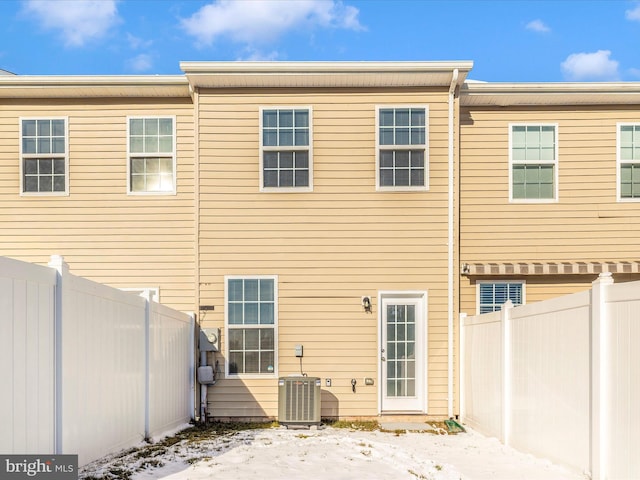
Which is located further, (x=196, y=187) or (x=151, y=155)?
(x=151, y=155)

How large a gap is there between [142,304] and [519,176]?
579cm

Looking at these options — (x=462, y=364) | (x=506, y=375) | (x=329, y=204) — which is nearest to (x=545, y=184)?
(x=462, y=364)

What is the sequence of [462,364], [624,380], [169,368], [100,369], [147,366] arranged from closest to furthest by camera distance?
1. [624,380]
2. [100,369]
3. [147,366]
4. [169,368]
5. [462,364]

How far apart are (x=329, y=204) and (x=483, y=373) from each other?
3.19 meters

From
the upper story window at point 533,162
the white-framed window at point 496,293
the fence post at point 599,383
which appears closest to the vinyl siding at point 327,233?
the white-framed window at point 496,293

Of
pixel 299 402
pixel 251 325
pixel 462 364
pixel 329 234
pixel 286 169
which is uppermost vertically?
pixel 286 169

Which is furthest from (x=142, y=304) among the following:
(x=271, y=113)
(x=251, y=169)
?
(x=271, y=113)

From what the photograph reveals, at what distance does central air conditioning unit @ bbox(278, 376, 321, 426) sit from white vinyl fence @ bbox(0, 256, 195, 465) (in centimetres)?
160

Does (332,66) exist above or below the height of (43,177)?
above

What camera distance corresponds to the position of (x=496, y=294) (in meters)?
8.85

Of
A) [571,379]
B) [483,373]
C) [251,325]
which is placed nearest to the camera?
[571,379]

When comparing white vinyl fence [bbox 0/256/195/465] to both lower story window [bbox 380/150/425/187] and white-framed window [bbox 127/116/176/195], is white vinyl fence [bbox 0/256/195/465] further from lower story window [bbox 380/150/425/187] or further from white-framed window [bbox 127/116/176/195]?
lower story window [bbox 380/150/425/187]

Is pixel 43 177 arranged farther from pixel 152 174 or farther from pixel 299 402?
pixel 299 402

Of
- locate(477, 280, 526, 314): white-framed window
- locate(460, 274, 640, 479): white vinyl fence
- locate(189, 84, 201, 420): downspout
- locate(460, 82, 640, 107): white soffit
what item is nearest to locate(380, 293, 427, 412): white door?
locate(477, 280, 526, 314): white-framed window
